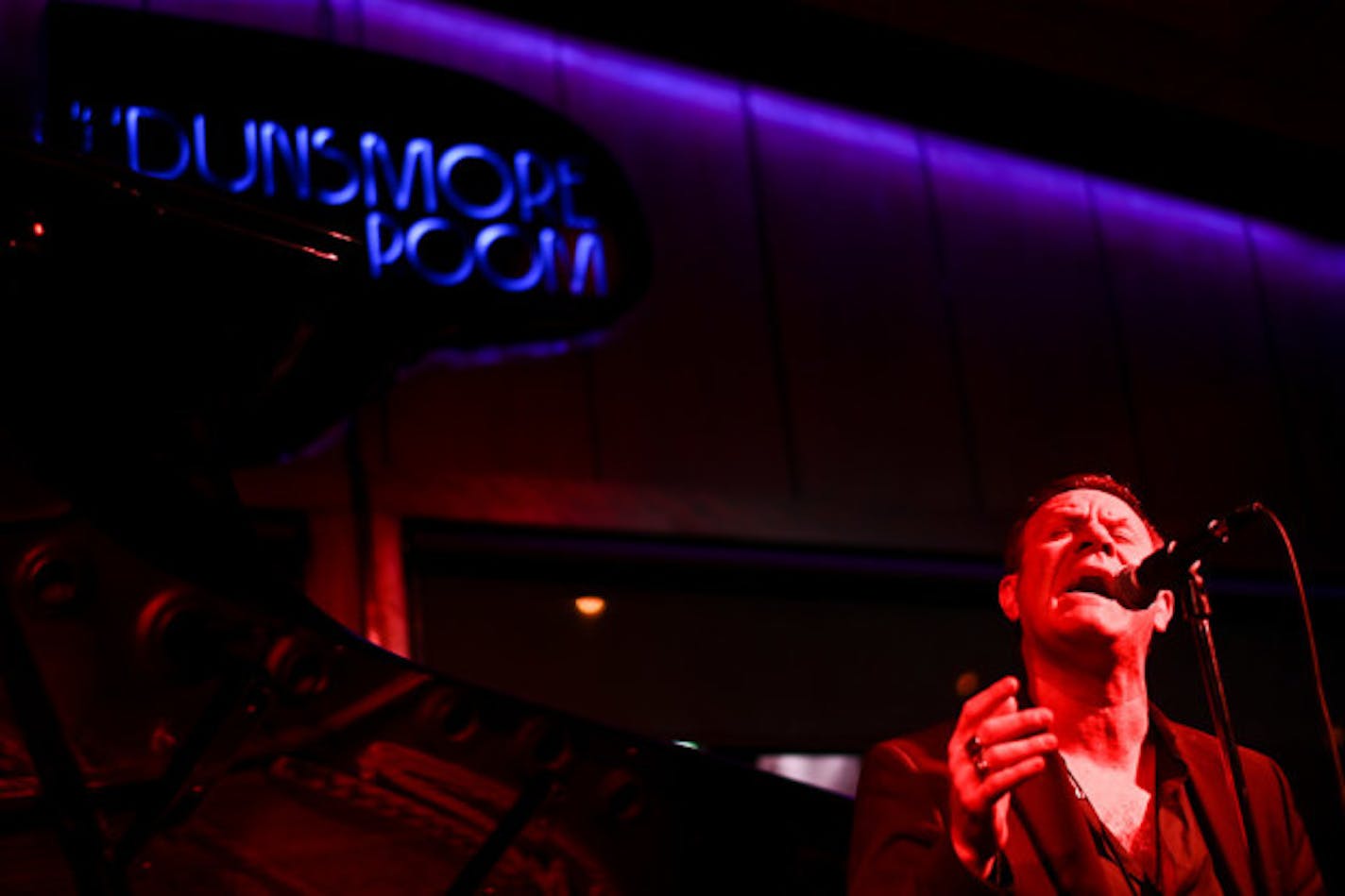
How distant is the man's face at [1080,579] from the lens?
2.02m

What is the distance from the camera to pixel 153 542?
1916 mm

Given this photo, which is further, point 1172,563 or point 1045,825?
point 1045,825

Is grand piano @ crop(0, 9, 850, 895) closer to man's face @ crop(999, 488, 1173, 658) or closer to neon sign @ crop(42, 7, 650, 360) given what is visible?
man's face @ crop(999, 488, 1173, 658)

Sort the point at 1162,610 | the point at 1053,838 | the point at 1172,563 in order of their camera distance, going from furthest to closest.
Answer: the point at 1162,610, the point at 1053,838, the point at 1172,563

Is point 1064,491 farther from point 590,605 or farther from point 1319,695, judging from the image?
point 590,605

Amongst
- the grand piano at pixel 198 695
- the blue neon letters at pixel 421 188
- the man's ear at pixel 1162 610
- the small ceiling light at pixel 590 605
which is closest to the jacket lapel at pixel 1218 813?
the man's ear at pixel 1162 610

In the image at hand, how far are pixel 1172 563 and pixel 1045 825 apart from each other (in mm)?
362

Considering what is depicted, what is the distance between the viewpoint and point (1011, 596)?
85.8 inches

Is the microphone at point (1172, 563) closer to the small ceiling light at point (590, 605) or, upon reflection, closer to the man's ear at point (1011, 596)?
the man's ear at point (1011, 596)

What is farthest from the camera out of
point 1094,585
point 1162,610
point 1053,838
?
point 1162,610

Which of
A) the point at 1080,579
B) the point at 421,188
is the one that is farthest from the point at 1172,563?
the point at 421,188

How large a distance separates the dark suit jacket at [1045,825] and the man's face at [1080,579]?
162 mm

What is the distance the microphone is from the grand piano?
0.68 m

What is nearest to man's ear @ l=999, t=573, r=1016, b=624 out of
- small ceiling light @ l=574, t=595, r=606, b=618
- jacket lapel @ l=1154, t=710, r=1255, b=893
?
jacket lapel @ l=1154, t=710, r=1255, b=893
